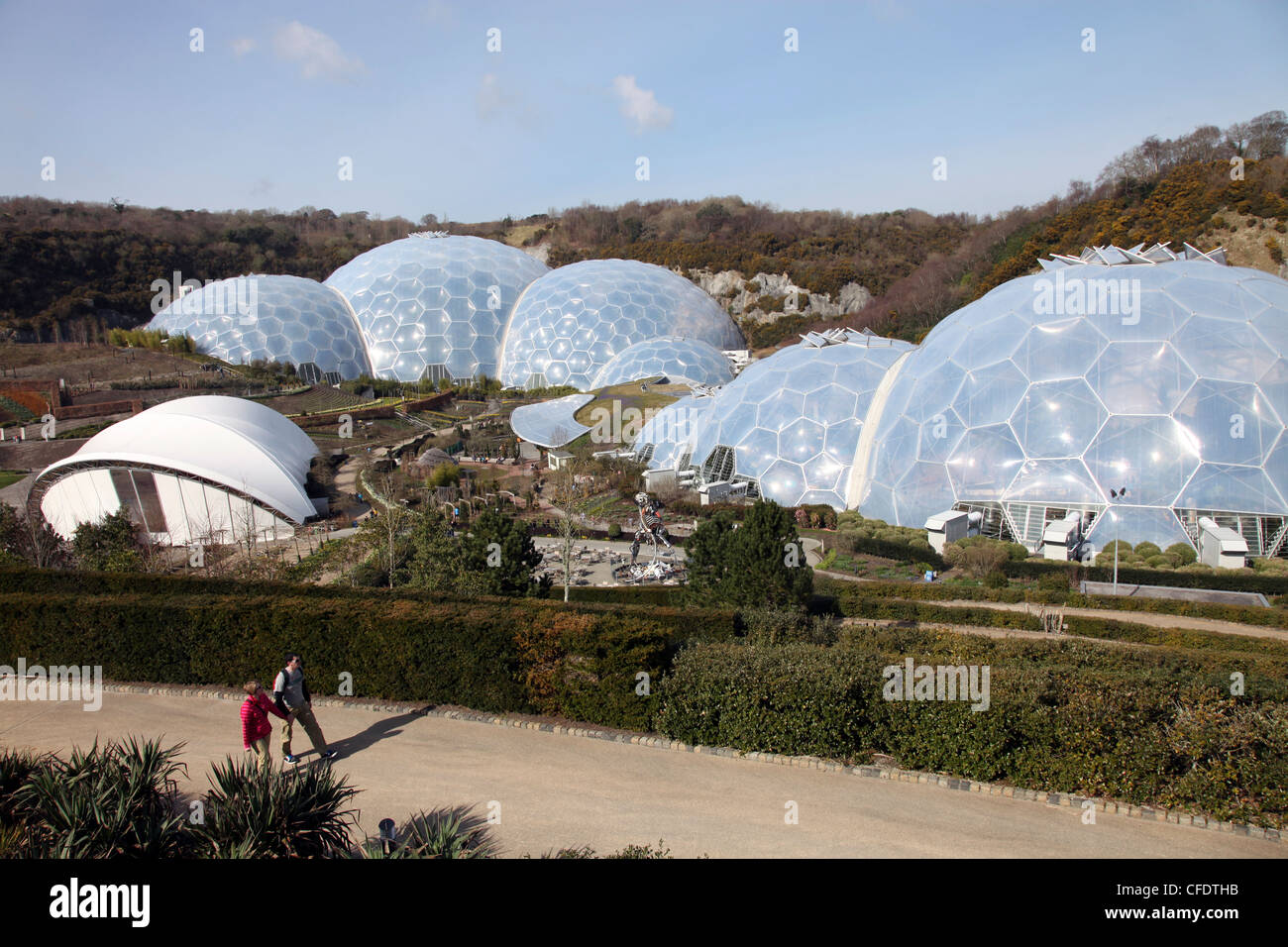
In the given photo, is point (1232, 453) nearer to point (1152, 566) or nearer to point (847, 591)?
point (1152, 566)

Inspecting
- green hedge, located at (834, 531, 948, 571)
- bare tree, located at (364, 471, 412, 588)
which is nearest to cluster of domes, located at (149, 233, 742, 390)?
green hedge, located at (834, 531, 948, 571)

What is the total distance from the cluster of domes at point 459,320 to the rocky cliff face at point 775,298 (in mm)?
18255

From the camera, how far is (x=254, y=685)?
7.69 metres

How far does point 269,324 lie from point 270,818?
48.1 meters

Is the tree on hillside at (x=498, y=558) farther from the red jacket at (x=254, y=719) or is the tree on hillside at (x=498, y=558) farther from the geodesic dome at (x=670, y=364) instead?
the geodesic dome at (x=670, y=364)

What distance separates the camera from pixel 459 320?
169 feet

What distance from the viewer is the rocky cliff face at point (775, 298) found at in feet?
234

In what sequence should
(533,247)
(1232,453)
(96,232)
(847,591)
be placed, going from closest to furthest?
1. (847,591)
2. (1232,453)
3. (96,232)
4. (533,247)

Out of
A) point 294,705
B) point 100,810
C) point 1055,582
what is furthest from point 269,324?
point 100,810

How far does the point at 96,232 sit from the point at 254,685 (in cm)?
7851

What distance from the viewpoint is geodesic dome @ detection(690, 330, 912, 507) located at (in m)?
24.4
